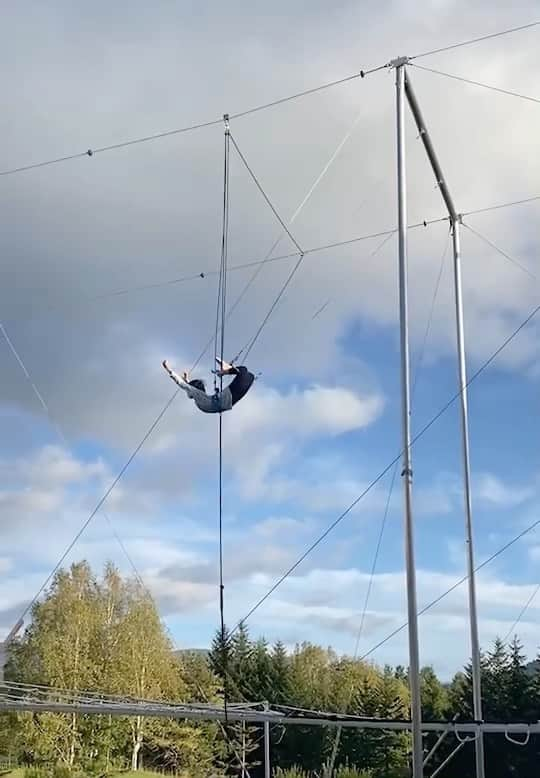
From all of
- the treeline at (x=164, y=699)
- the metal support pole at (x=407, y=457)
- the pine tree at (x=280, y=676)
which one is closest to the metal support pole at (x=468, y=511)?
the metal support pole at (x=407, y=457)

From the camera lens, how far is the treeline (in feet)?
60.8

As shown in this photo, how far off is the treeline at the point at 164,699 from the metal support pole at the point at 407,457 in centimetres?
1254

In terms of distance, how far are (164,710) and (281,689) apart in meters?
14.2

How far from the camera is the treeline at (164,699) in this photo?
18.5 metres

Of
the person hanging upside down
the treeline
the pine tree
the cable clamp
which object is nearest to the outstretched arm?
the person hanging upside down

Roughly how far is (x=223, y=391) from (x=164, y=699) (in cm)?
1472

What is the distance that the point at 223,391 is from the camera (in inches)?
248

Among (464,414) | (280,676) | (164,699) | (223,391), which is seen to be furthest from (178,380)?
(280,676)

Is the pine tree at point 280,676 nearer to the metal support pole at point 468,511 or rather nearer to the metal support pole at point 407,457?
the metal support pole at point 468,511

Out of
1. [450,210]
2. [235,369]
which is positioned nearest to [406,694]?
[450,210]

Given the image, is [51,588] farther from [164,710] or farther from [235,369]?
[235,369]

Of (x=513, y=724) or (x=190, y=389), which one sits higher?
(x=190, y=389)

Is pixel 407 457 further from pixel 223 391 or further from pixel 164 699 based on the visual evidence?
pixel 164 699

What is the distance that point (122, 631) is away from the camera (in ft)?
62.4
